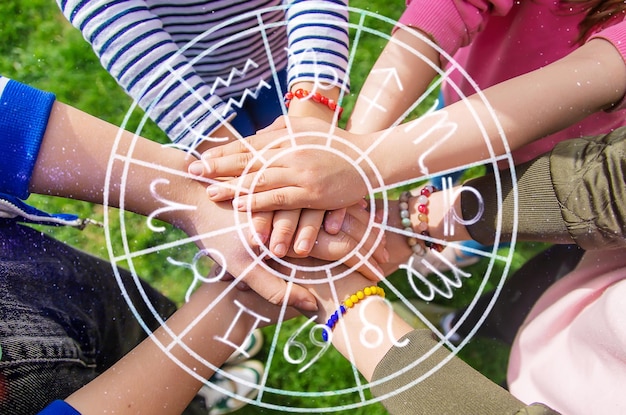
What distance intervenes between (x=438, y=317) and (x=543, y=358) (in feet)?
1.09

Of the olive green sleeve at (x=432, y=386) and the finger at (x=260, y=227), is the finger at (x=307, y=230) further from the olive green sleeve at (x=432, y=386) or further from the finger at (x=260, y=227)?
the olive green sleeve at (x=432, y=386)

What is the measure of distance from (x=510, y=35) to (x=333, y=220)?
326mm

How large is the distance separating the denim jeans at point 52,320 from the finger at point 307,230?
241 mm

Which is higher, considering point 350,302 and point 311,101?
point 311,101

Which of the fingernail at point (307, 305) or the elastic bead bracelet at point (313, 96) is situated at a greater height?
the elastic bead bracelet at point (313, 96)

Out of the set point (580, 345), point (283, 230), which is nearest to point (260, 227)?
point (283, 230)

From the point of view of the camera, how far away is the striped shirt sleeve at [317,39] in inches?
25.0

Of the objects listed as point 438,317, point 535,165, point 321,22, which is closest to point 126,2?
point 321,22

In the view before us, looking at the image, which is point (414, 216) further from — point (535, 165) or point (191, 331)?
point (191, 331)

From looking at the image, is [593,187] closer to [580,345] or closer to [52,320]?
[580,345]

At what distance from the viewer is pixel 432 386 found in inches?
19.8
